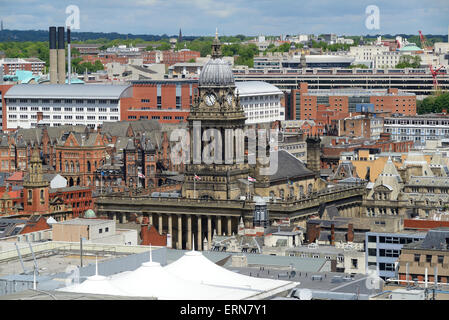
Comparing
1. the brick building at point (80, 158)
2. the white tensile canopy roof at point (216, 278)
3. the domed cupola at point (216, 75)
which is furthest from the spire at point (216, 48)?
the white tensile canopy roof at point (216, 278)

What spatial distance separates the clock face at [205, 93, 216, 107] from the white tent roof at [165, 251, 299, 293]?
59.7 metres

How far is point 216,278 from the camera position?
2726 inches

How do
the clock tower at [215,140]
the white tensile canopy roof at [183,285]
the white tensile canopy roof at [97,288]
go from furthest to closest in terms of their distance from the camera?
the clock tower at [215,140] < the white tensile canopy roof at [183,285] < the white tensile canopy roof at [97,288]

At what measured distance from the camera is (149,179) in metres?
157

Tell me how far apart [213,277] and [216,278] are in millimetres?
342

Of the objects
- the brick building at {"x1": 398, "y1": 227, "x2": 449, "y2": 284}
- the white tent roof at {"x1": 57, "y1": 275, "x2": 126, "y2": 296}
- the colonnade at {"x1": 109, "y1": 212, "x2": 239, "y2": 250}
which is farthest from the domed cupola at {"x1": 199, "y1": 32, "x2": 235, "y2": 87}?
the white tent roof at {"x1": 57, "y1": 275, "x2": 126, "y2": 296}

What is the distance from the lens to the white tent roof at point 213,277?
6756 cm

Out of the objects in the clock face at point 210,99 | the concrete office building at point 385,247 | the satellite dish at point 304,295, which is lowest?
the concrete office building at point 385,247

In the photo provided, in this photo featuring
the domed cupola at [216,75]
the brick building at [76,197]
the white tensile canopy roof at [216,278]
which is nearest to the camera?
the white tensile canopy roof at [216,278]

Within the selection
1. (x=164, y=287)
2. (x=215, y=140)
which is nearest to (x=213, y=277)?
(x=164, y=287)

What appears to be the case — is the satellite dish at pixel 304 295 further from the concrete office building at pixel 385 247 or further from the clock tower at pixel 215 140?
the clock tower at pixel 215 140

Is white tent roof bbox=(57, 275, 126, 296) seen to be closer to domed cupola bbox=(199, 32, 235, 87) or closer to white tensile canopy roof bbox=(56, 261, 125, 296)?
white tensile canopy roof bbox=(56, 261, 125, 296)

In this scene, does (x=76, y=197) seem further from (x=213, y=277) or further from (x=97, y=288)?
(x=97, y=288)
